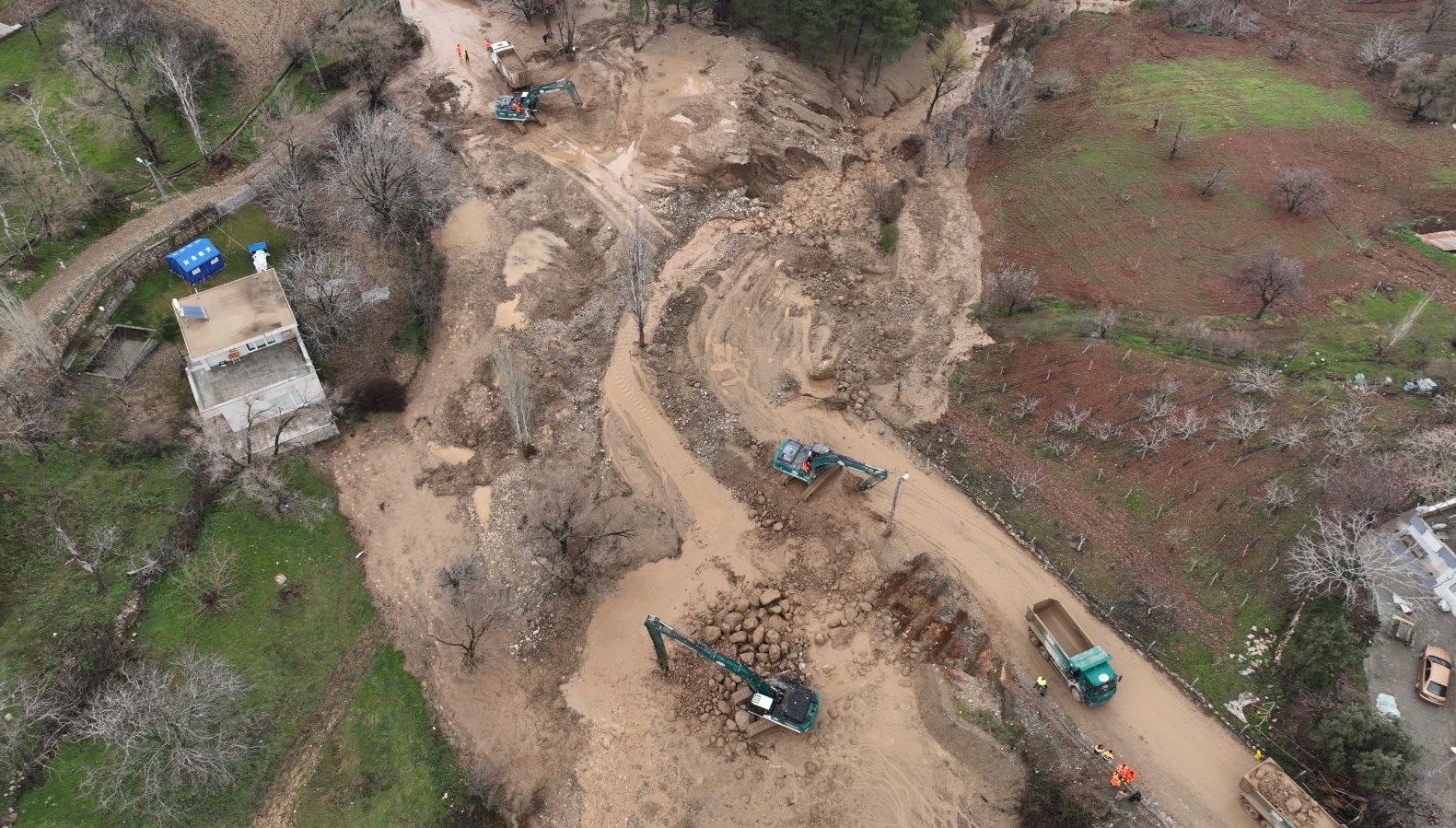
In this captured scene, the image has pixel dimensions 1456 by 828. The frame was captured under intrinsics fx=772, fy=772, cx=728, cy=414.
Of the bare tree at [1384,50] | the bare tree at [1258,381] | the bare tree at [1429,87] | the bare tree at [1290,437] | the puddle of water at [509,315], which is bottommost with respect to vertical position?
the puddle of water at [509,315]

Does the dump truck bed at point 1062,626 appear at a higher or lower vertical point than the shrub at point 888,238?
lower

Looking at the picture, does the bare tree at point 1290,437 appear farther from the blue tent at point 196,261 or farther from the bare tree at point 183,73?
the bare tree at point 183,73

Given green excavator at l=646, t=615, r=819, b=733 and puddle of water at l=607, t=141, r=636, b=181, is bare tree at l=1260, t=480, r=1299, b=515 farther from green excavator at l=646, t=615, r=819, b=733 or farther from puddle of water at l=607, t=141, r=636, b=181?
puddle of water at l=607, t=141, r=636, b=181

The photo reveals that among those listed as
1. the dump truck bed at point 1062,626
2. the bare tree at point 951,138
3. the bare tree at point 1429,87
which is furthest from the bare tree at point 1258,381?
the bare tree at point 1429,87

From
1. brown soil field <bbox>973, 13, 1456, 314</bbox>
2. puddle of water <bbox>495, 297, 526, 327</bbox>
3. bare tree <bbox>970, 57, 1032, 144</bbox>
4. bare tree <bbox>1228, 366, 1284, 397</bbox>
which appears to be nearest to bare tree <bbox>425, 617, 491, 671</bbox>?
puddle of water <bbox>495, 297, 526, 327</bbox>

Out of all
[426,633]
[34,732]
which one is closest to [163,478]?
[34,732]
